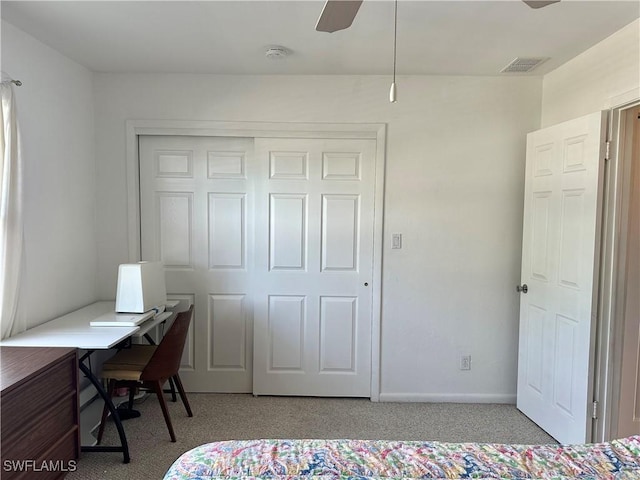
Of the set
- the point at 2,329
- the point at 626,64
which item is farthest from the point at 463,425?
the point at 2,329

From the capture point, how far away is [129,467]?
7.29 ft

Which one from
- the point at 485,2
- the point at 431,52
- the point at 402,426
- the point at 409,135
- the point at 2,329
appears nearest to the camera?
the point at 485,2

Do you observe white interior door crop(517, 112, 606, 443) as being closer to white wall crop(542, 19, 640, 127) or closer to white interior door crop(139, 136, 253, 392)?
white wall crop(542, 19, 640, 127)

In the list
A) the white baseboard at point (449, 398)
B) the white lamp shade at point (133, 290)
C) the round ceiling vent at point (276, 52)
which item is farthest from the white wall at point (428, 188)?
the white lamp shade at point (133, 290)

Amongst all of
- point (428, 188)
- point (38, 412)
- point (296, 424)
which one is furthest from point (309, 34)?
point (296, 424)

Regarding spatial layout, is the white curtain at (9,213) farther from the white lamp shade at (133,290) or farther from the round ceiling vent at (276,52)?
the round ceiling vent at (276,52)

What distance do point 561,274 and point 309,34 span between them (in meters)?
2.10

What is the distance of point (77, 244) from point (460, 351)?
2.91 meters

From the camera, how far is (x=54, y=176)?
2.56 meters

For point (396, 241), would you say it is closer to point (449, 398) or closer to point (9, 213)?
point (449, 398)

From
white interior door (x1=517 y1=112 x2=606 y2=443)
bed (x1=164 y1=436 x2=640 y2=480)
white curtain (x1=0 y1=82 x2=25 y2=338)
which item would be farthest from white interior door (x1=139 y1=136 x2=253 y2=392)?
white interior door (x1=517 y1=112 x2=606 y2=443)

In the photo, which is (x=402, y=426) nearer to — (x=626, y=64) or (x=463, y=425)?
(x=463, y=425)

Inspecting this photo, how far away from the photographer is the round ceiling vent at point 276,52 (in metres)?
2.45

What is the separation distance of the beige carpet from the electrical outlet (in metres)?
0.28
